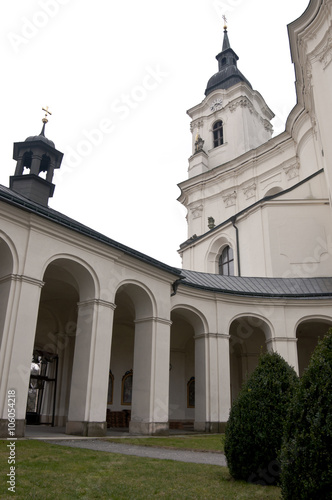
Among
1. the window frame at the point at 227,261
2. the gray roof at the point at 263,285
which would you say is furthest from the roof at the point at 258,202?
the gray roof at the point at 263,285

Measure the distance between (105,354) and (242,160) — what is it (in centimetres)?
2303

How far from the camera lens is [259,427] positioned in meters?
5.57

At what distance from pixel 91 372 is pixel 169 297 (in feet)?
13.8

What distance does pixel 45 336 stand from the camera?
1778 cm

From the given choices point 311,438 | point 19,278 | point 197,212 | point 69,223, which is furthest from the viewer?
point 197,212

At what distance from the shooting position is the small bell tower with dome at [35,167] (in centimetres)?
1677

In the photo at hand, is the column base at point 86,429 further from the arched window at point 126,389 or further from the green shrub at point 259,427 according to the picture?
the arched window at point 126,389

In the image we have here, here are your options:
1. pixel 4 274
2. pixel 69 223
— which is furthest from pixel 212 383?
pixel 4 274

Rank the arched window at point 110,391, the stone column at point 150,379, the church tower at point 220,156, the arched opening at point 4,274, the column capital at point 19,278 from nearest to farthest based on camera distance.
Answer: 1. the arched opening at point 4,274
2. the column capital at point 19,278
3. the stone column at point 150,379
4. the arched window at point 110,391
5. the church tower at point 220,156

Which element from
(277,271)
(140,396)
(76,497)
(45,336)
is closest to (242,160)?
(277,271)

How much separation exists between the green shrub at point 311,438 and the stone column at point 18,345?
745 cm

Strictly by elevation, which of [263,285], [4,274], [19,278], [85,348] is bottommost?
[85,348]

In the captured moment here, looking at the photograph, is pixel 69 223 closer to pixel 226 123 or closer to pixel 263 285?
pixel 263 285

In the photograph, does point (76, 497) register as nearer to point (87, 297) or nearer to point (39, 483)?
point (39, 483)
